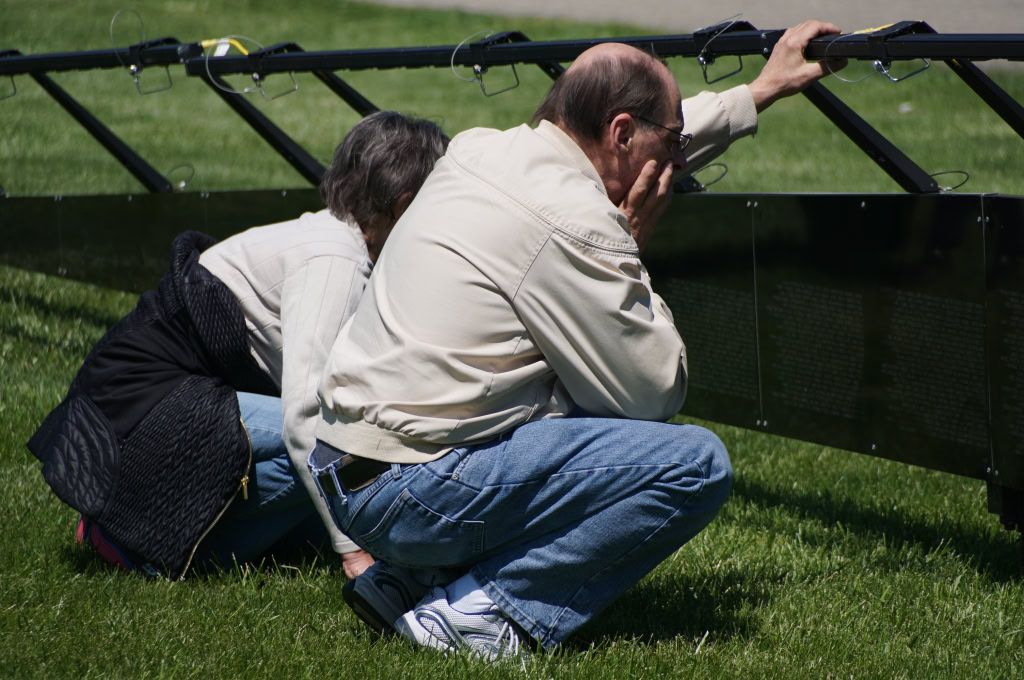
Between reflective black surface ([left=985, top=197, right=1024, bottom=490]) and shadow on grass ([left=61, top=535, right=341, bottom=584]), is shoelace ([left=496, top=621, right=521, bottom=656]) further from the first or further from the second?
reflective black surface ([left=985, top=197, right=1024, bottom=490])

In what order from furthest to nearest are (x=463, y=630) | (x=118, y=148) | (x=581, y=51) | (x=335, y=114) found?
(x=335, y=114) → (x=118, y=148) → (x=581, y=51) → (x=463, y=630)

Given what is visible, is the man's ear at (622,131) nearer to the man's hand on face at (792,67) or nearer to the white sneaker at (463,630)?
the man's hand on face at (792,67)

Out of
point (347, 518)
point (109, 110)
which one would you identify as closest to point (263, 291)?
point (347, 518)

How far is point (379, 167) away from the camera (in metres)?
3.54

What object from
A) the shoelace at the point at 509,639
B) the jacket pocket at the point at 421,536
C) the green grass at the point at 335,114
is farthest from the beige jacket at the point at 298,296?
the green grass at the point at 335,114

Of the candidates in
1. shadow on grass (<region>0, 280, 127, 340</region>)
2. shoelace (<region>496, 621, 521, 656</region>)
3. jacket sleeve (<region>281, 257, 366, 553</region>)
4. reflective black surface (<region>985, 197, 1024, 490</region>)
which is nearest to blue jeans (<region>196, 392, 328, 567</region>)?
jacket sleeve (<region>281, 257, 366, 553</region>)

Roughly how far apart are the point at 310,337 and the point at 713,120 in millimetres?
1408

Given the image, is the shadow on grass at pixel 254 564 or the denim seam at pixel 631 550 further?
the shadow on grass at pixel 254 564

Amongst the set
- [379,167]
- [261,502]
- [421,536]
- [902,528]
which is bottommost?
[902,528]

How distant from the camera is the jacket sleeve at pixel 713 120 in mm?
3775

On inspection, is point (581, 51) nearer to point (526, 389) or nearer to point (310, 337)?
point (310, 337)

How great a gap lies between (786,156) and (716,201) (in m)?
10.5

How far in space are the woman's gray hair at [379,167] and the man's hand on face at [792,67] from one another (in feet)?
3.33

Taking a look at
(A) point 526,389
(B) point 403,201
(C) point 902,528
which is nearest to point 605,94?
(A) point 526,389
